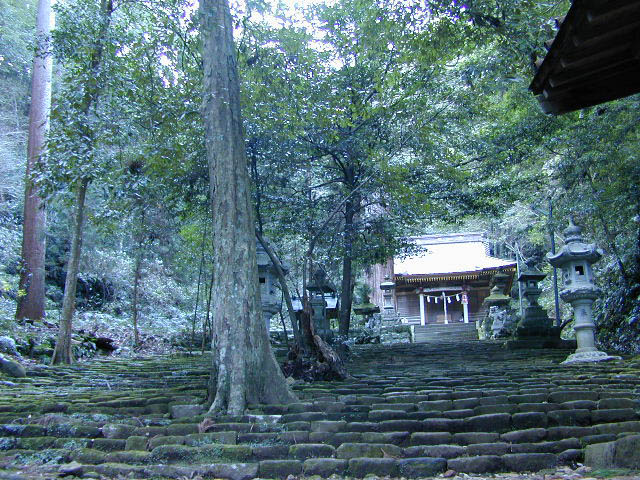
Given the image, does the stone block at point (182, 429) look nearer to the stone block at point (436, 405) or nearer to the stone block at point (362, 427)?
the stone block at point (362, 427)

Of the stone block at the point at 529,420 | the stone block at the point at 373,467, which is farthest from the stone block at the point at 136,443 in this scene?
the stone block at the point at 529,420

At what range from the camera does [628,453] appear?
3.79 meters

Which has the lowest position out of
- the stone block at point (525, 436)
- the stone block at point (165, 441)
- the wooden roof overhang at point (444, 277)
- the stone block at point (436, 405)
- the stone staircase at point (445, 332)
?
the stone block at point (165, 441)

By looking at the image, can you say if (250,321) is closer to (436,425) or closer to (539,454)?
(436,425)

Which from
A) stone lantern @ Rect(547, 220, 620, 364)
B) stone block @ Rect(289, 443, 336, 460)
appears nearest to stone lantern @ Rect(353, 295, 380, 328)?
stone lantern @ Rect(547, 220, 620, 364)

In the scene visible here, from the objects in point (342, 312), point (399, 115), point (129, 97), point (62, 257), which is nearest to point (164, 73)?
point (129, 97)

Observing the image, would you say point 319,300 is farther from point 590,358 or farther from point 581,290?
point 590,358

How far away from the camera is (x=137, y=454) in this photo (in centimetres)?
461

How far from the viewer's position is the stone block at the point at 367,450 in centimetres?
441

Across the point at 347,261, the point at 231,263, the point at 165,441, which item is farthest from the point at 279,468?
the point at 347,261

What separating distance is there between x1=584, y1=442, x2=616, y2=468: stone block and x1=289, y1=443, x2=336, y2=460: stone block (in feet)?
6.31

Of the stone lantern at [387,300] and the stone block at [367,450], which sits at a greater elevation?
the stone lantern at [387,300]

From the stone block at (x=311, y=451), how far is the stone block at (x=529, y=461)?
53.5 inches

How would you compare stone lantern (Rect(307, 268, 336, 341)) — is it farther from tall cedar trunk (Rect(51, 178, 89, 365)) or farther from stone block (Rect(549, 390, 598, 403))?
stone block (Rect(549, 390, 598, 403))
